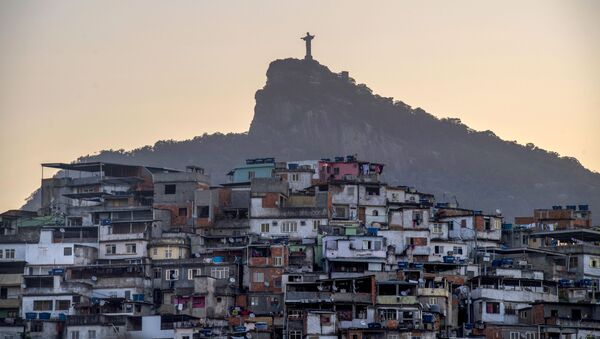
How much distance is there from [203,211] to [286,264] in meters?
10.0

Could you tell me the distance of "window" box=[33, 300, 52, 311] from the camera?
74.9 metres

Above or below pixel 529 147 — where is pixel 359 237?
below

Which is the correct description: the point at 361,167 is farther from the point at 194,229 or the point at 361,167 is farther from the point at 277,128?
the point at 277,128

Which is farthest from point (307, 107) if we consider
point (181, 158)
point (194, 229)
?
point (194, 229)

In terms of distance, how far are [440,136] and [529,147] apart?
31.1 feet

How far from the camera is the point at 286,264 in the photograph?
75875 mm

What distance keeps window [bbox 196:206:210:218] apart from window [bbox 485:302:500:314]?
18.4 m

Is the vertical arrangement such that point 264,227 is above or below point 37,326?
above

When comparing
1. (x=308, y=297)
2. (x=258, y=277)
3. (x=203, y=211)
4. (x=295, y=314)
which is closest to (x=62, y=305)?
(x=258, y=277)

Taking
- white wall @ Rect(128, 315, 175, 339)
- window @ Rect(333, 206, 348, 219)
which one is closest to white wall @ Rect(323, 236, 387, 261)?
window @ Rect(333, 206, 348, 219)

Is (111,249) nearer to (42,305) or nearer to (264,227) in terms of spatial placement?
(42,305)

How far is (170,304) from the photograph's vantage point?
245ft

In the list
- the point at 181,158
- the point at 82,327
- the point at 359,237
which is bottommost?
the point at 82,327

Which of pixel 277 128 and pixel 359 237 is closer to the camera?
pixel 359 237
